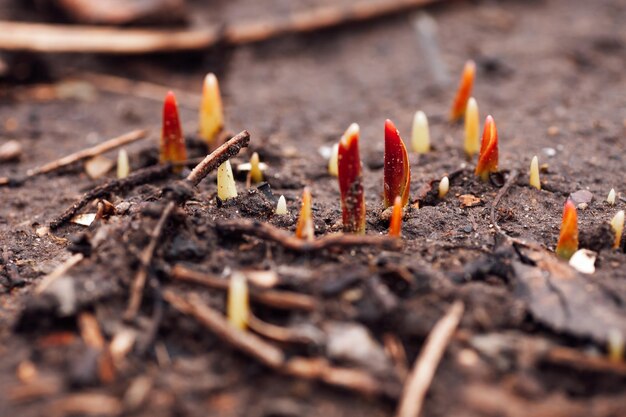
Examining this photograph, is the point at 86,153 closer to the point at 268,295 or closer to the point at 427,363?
the point at 268,295

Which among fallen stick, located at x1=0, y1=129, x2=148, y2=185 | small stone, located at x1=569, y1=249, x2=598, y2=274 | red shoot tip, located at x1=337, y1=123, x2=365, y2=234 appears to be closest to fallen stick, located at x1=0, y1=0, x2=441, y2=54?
fallen stick, located at x1=0, y1=129, x2=148, y2=185

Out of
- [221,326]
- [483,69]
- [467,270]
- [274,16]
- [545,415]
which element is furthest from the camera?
[274,16]

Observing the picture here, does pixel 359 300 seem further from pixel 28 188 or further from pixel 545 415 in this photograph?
pixel 28 188

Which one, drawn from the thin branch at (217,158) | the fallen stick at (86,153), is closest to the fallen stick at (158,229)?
the thin branch at (217,158)

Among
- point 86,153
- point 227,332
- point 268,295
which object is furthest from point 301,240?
point 86,153

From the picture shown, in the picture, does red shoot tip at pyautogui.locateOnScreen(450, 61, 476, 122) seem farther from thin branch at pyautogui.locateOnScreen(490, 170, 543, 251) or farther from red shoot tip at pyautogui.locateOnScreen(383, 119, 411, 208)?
red shoot tip at pyautogui.locateOnScreen(383, 119, 411, 208)

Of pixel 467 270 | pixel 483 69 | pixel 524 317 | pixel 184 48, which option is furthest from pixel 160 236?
pixel 483 69
